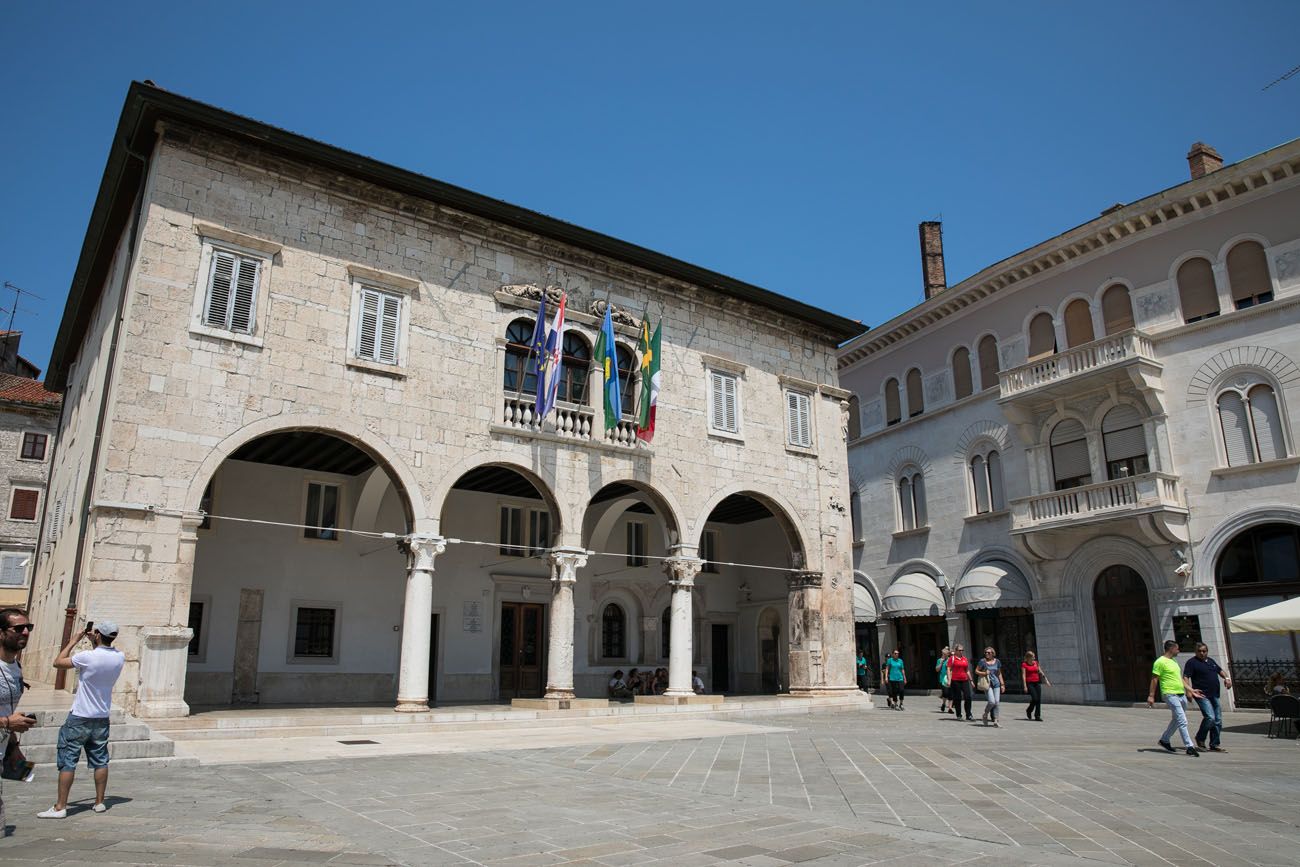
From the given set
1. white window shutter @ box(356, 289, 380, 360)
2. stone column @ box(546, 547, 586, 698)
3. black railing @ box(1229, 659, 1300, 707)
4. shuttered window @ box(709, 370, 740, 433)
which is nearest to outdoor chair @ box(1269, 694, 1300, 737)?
black railing @ box(1229, 659, 1300, 707)

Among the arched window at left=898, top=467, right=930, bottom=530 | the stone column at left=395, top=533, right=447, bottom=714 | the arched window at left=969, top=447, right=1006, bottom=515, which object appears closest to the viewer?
the stone column at left=395, top=533, right=447, bottom=714

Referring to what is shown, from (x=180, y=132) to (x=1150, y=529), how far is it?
22.5m

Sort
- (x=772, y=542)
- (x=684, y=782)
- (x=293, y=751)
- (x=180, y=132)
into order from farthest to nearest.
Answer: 1. (x=772, y=542)
2. (x=180, y=132)
3. (x=293, y=751)
4. (x=684, y=782)

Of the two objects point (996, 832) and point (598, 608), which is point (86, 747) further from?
point (598, 608)

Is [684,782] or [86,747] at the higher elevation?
[86,747]

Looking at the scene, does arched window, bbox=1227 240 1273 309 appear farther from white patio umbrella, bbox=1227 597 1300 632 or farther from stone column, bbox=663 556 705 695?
stone column, bbox=663 556 705 695

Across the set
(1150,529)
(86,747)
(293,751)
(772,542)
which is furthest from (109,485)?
(1150,529)

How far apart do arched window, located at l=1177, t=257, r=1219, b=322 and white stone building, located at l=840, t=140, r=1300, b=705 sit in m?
0.04

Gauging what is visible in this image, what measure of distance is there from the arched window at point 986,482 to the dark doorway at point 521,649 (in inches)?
548

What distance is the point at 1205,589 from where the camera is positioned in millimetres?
20844

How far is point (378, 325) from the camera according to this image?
53.3ft

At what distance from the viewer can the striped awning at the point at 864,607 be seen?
1139 inches

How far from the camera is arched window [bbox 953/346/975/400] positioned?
2806 centimetres

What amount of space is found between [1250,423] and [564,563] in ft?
54.1
